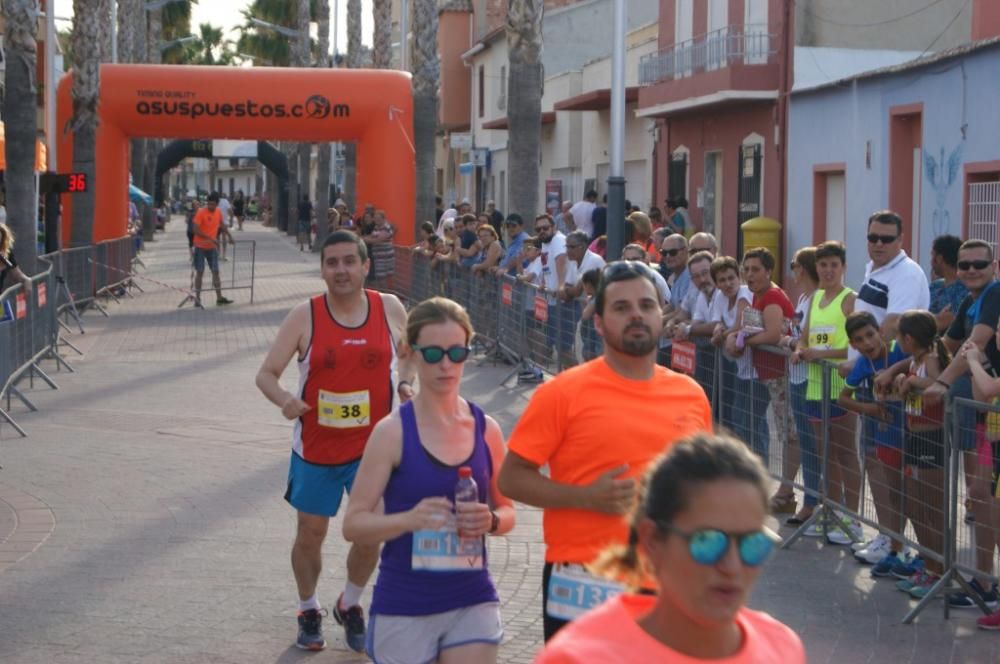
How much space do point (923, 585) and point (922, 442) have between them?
0.71 metres

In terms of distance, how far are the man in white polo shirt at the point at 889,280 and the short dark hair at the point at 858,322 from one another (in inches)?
33.6

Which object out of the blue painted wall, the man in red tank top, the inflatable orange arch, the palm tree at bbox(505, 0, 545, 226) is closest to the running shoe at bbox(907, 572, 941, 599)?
the man in red tank top

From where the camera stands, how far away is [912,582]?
26.0 feet

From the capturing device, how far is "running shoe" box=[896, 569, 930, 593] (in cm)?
786

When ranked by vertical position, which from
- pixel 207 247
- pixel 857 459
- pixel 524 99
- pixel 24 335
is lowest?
pixel 857 459

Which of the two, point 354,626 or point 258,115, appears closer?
point 354,626

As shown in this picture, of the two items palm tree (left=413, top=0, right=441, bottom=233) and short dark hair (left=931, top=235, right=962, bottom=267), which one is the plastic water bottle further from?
palm tree (left=413, top=0, right=441, bottom=233)

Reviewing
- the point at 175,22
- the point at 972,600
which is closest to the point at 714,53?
the point at 972,600

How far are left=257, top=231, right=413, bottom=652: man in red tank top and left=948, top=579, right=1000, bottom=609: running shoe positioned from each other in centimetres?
285

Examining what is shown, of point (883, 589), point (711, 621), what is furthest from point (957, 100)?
point (711, 621)

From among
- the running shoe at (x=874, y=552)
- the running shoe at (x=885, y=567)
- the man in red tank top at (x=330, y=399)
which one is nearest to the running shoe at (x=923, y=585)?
the running shoe at (x=885, y=567)

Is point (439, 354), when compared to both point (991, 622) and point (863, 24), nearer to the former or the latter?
point (991, 622)

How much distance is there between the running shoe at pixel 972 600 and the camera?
745 centimetres

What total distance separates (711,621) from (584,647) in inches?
8.2
